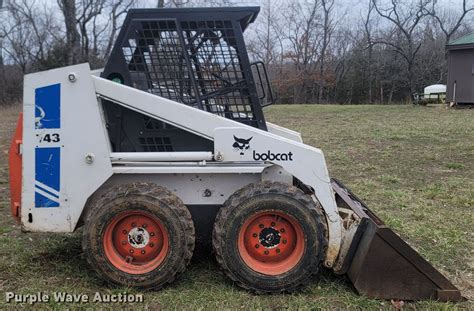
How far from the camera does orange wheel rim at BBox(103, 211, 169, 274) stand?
371 centimetres

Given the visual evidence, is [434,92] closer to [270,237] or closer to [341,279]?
[341,279]

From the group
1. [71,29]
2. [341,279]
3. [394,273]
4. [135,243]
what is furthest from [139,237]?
[71,29]

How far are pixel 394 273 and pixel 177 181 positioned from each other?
175cm

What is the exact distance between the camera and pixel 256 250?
378cm

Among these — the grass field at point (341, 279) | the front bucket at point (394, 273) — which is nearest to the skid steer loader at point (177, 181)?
the front bucket at point (394, 273)

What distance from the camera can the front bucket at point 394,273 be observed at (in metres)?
3.57

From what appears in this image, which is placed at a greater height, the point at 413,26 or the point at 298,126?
the point at 413,26

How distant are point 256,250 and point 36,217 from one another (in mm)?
1692

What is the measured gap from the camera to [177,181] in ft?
12.8

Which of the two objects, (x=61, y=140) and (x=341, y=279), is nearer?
(x=61, y=140)

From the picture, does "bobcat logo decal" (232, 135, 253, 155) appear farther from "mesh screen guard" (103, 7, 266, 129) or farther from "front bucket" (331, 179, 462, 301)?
"front bucket" (331, 179, 462, 301)

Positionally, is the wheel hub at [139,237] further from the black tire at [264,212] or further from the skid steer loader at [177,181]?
the black tire at [264,212]

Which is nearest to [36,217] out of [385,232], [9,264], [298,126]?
Result: [9,264]

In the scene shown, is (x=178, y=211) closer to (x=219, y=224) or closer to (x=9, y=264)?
(x=219, y=224)
